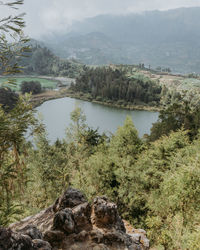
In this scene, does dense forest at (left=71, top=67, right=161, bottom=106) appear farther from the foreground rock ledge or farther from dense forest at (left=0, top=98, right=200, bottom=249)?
the foreground rock ledge

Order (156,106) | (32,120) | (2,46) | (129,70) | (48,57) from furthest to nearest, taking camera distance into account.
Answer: (48,57) → (129,70) → (156,106) → (32,120) → (2,46)

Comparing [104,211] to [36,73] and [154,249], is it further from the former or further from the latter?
[36,73]

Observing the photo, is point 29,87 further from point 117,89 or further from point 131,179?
point 131,179

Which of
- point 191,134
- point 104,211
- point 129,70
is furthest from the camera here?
point 129,70

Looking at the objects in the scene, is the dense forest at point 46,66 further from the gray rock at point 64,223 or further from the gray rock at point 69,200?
the gray rock at point 64,223

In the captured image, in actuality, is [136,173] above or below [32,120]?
below

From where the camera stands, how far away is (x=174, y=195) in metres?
9.95

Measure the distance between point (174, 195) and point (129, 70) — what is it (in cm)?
14305

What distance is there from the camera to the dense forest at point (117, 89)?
299 ft

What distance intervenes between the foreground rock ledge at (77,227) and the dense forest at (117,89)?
81.9 metres

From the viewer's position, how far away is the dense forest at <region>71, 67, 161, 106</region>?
91125 millimetres

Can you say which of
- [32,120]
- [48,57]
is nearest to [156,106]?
[32,120]

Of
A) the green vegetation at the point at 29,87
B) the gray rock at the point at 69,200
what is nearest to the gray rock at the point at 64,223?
the gray rock at the point at 69,200

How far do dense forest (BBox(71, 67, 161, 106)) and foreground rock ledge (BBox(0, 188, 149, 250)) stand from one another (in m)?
81.9
